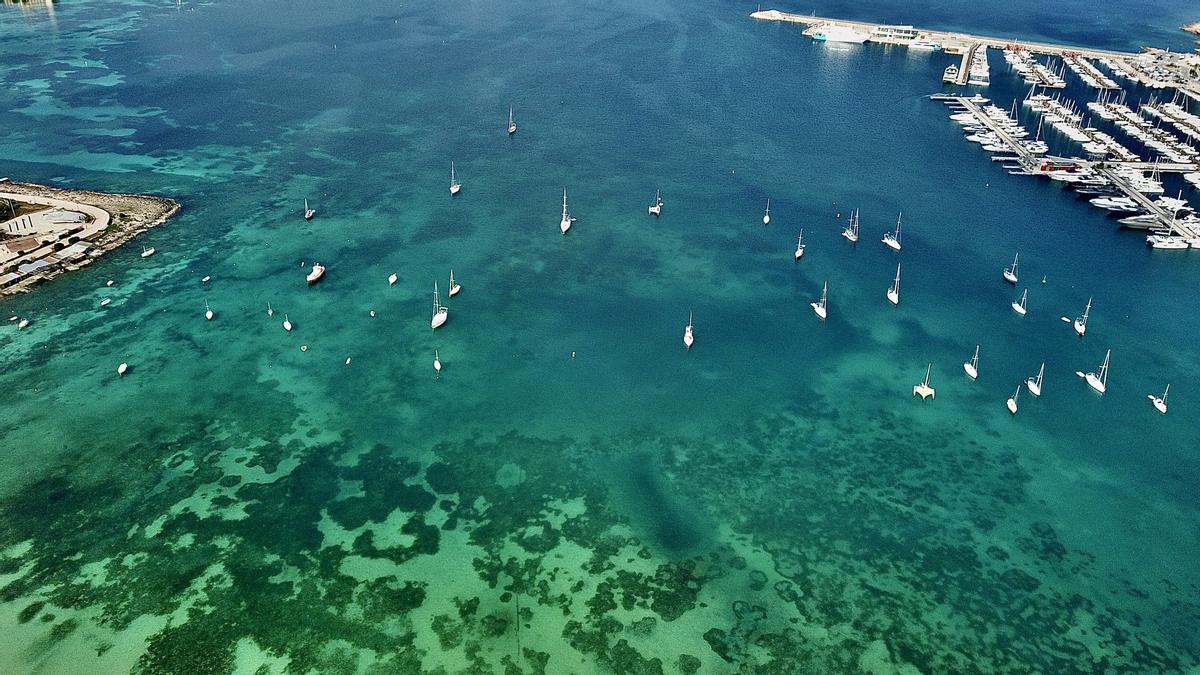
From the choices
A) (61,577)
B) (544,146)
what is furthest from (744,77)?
(61,577)

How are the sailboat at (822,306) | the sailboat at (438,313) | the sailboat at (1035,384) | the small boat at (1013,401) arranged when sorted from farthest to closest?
the sailboat at (822,306), the sailboat at (438,313), the sailboat at (1035,384), the small boat at (1013,401)

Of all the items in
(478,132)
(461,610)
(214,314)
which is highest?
(478,132)

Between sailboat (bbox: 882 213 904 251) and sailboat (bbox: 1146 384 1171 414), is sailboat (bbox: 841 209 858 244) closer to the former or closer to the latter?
sailboat (bbox: 882 213 904 251)

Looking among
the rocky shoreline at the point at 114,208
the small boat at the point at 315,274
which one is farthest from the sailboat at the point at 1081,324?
the rocky shoreline at the point at 114,208

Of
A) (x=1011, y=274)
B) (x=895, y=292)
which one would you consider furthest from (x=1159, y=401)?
(x=895, y=292)

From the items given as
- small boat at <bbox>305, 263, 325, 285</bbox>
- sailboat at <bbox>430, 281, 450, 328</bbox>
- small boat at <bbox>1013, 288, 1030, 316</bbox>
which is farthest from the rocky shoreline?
small boat at <bbox>1013, 288, 1030, 316</bbox>

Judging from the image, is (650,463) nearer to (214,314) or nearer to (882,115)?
(214,314)

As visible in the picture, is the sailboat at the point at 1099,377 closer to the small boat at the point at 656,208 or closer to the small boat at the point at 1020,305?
the small boat at the point at 1020,305
